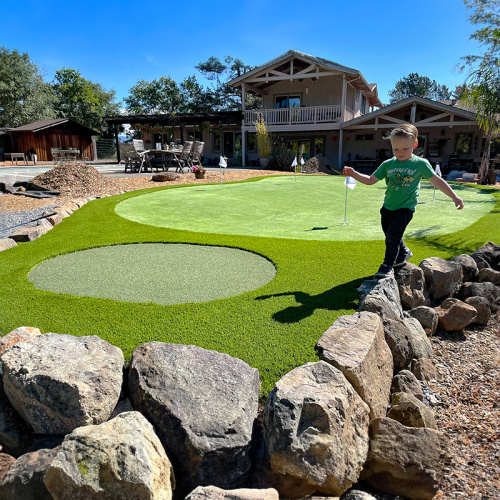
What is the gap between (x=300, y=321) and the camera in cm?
288

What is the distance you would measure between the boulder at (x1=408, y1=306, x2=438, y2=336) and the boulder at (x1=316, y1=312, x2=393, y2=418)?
3.15ft

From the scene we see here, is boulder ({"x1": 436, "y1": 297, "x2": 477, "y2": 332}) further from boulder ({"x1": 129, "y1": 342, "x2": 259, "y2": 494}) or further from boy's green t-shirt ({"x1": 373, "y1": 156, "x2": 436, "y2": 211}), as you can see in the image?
boulder ({"x1": 129, "y1": 342, "x2": 259, "y2": 494})

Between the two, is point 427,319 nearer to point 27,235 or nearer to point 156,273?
point 156,273

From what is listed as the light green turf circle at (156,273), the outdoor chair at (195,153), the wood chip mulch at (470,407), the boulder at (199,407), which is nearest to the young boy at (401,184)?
the wood chip mulch at (470,407)

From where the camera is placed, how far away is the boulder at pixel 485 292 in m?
3.93

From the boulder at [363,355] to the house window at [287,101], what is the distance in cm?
2462

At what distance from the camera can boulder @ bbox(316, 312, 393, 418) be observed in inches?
84.7

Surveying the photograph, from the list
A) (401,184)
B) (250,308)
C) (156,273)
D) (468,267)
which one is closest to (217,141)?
(156,273)

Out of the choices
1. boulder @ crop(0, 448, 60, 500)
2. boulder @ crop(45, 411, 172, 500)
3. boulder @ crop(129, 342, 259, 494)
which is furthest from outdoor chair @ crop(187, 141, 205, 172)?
boulder @ crop(45, 411, 172, 500)

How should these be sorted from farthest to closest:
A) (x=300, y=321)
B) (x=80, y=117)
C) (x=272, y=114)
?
(x=80, y=117)
(x=272, y=114)
(x=300, y=321)

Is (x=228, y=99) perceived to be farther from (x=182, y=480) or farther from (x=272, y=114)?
(x=182, y=480)

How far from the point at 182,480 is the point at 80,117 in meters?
50.4

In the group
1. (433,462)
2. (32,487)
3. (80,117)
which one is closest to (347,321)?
(433,462)

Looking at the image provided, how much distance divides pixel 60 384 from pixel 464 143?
2564cm
